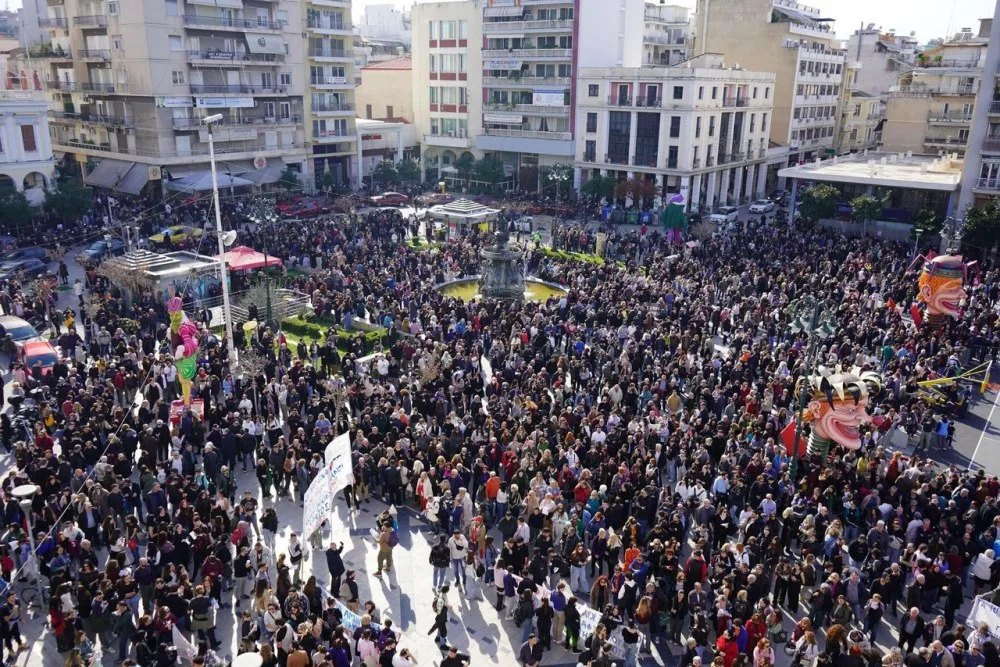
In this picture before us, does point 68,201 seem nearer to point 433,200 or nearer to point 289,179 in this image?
point 289,179

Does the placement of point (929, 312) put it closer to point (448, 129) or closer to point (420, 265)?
point (420, 265)

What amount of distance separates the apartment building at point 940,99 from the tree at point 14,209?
2131 inches

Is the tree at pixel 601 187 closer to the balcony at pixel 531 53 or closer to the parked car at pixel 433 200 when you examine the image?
the balcony at pixel 531 53

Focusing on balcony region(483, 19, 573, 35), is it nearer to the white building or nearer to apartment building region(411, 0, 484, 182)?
apartment building region(411, 0, 484, 182)

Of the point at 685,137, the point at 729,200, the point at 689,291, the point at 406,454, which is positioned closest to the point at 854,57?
the point at 729,200

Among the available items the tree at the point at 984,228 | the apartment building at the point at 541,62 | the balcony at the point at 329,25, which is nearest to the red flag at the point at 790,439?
Result: the tree at the point at 984,228

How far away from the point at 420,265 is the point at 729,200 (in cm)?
3364

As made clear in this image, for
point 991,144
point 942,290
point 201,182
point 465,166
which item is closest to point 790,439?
point 942,290

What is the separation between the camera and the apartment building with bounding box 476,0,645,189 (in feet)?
184

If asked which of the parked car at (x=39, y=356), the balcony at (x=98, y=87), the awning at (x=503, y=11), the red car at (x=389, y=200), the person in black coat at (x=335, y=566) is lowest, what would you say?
the person in black coat at (x=335, y=566)

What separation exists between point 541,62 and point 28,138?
32.9 meters

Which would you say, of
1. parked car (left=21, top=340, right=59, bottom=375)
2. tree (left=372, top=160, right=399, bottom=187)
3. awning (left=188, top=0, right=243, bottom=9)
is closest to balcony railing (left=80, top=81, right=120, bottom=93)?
awning (left=188, top=0, right=243, bottom=9)

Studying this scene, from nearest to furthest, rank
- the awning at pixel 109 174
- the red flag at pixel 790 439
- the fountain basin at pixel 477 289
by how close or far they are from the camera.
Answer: the red flag at pixel 790 439
the fountain basin at pixel 477 289
the awning at pixel 109 174

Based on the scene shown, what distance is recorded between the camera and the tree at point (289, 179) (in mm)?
54234
